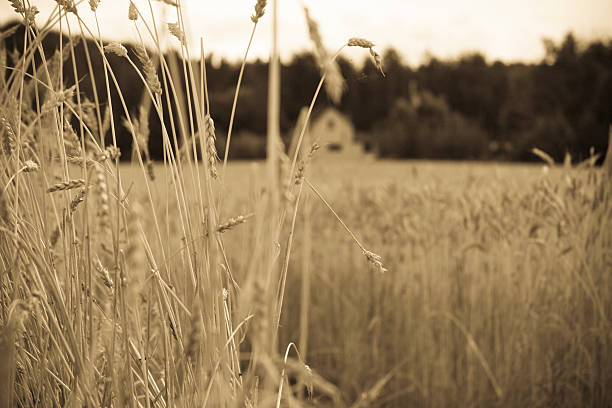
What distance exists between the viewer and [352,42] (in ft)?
2.61

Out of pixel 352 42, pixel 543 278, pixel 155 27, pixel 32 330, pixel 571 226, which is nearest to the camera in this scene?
pixel 352 42

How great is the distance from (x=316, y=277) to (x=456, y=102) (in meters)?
35.3

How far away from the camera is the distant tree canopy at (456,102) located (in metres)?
20.4

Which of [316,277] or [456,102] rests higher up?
[456,102]

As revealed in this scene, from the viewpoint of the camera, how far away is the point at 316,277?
3414 millimetres

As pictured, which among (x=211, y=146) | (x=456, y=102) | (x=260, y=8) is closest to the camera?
(x=260, y=8)

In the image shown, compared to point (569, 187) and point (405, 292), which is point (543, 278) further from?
point (405, 292)

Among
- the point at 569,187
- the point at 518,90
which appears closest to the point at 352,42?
the point at 569,187

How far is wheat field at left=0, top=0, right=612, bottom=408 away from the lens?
0.95m

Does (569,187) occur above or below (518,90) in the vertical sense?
below

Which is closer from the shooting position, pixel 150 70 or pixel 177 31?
pixel 150 70

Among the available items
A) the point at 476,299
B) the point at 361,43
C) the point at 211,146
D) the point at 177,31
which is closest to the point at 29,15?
the point at 177,31

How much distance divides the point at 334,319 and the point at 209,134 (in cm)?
247

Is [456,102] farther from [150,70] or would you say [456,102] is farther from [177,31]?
[150,70]
